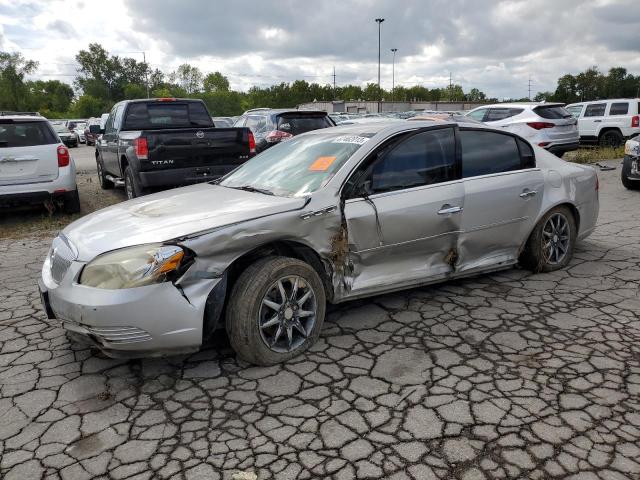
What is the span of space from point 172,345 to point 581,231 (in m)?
4.17

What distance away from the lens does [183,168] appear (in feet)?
26.0

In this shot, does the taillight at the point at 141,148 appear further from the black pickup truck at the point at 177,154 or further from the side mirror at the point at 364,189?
the side mirror at the point at 364,189

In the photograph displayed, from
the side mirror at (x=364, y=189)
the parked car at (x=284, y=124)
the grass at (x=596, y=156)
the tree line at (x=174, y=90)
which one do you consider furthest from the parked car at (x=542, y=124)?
the tree line at (x=174, y=90)

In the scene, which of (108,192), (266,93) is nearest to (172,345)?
(108,192)

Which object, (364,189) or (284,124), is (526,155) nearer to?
(364,189)

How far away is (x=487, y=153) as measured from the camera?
465cm

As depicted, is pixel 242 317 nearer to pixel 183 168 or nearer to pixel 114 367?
pixel 114 367

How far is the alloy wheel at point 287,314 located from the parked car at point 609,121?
17240 millimetres

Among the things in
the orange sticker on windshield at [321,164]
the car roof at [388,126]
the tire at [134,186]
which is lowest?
the tire at [134,186]

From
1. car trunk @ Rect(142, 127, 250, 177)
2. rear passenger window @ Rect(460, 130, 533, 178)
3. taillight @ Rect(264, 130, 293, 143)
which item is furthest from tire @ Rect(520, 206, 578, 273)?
taillight @ Rect(264, 130, 293, 143)

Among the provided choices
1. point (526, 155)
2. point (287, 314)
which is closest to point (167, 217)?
point (287, 314)

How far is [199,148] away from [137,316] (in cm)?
528

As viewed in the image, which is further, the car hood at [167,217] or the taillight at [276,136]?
the taillight at [276,136]

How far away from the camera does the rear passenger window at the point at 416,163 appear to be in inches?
158
